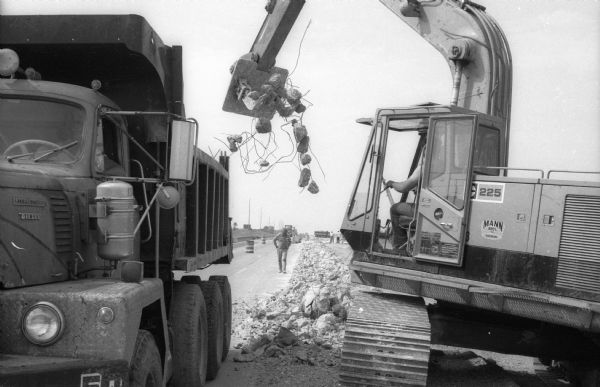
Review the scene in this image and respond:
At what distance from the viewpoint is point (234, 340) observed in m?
9.95

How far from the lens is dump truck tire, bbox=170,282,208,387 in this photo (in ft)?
20.6

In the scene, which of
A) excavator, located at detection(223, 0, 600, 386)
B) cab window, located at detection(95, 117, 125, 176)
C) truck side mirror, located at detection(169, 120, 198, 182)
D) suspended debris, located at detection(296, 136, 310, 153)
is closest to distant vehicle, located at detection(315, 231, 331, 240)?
suspended debris, located at detection(296, 136, 310, 153)

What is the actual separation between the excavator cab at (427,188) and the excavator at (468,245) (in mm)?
11

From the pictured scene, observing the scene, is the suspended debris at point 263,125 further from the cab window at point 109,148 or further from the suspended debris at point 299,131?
the cab window at point 109,148

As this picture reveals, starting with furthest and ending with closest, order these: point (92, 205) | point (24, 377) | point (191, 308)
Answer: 1. point (191, 308)
2. point (92, 205)
3. point (24, 377)

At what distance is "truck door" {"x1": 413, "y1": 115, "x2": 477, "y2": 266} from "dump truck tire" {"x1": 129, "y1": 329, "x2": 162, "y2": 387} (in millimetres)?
3057

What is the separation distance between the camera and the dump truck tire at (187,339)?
20.6 ft

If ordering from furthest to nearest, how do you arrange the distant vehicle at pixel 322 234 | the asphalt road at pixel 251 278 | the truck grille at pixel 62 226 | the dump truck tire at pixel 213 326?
the distant vehicle at pixel 322 234, the asphalt road at pixel 251 278, the dump truck tire at pixel 213 326, the truck grille at pixel 62 226

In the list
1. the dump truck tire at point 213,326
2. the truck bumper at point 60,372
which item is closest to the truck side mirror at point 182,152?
the truck bumper at point 60,372

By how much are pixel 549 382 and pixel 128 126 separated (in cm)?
614

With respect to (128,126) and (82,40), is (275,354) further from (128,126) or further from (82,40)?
(82,40)

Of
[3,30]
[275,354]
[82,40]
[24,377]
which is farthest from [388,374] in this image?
[3,30]

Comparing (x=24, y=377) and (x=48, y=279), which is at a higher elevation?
(x=48, y=279)

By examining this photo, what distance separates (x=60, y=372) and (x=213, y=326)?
13.6ft
